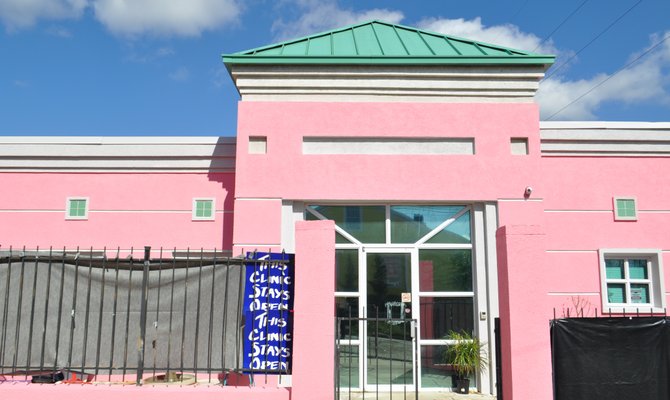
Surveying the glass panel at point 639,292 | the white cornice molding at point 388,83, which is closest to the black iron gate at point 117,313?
the white cornice molding at point 388,83

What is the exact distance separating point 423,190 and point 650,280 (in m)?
4.66

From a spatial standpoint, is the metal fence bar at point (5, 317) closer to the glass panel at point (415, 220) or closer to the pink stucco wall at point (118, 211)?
the pink stucco wall at point (118, 211)

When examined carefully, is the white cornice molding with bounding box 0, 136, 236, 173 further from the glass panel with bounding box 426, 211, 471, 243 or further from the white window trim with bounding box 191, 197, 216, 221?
the glass panel with bounding box 426, 211, 471, 243

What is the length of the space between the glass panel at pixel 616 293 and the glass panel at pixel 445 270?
9.42ft

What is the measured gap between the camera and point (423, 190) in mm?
10242

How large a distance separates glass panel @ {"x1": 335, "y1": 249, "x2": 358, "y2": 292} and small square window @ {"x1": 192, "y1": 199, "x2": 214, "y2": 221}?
2819mm

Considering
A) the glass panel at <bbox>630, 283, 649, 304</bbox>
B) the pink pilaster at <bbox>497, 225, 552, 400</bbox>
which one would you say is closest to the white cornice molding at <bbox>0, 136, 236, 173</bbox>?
the pink pilaster at <bbox>497, 225, 552, 400</bbox>

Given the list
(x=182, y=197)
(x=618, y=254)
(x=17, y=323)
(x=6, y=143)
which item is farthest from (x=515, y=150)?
(x=6, y=143)

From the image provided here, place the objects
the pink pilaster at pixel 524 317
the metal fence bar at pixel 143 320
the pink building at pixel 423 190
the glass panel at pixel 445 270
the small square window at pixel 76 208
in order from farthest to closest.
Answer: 1. the small square window at pixel 76 208
2. the glass panel at pixel 445 270
3. the pink building at pixel 423 190
4. the metal fence bar at pixel 143 320
5. the pink pilaster at pixel 524 317

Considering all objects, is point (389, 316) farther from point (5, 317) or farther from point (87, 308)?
point (5, 317)

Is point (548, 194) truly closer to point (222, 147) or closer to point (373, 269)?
point (373, 269)

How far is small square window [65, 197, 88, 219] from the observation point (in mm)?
11922

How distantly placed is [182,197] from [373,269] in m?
4.00

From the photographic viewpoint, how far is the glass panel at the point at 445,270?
1033 cm
